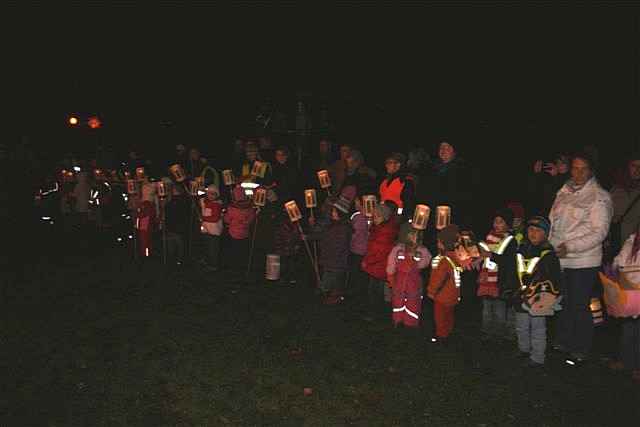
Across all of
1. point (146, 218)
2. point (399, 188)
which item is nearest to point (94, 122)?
point (146, 218)

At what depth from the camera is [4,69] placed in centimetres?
2427

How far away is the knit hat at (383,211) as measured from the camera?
7953mm

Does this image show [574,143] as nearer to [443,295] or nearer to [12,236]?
[443,295]

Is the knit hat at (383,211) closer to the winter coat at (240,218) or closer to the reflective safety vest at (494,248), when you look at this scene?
the reflective safety vest at (494,248)

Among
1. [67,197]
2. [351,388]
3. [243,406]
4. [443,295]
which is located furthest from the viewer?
[67,197]

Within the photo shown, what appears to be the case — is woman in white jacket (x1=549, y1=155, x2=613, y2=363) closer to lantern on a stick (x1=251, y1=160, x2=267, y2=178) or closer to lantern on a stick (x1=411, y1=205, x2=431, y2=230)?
lantern on a stick (x1=411, y1=205, x2=431, y2=230)

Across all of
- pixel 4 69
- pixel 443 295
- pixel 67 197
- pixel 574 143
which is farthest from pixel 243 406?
pixel 4 69

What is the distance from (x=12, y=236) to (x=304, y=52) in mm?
7537

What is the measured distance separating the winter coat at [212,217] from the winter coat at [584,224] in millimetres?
5347

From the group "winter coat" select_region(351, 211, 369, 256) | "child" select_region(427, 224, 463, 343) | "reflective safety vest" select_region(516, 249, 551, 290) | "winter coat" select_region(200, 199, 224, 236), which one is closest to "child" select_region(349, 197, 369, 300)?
"winter coat" select_region(351, 211, 369, 256)

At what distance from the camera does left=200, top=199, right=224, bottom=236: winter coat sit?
10.1m

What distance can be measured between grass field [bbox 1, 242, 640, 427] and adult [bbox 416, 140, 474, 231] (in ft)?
4.18

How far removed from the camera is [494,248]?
675 centimetres

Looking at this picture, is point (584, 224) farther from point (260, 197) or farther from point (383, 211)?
point (260, 197)
